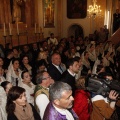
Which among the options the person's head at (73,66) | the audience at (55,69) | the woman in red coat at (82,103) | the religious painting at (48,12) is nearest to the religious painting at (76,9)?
the religious painting at (48,12)

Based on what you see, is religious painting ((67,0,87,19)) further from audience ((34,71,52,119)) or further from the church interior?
audience ((34,71,52,119))

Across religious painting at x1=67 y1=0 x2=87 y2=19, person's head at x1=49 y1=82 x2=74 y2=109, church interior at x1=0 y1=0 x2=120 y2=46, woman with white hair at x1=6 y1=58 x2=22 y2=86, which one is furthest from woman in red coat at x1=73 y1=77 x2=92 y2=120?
religious painting at x1=67 y1=0 x2=87 y2=19

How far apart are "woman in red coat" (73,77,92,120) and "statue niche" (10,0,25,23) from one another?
7610 mm

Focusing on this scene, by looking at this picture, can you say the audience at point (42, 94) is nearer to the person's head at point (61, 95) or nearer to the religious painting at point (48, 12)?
the person's head at point (61, 95)

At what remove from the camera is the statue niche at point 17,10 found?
9.87 m

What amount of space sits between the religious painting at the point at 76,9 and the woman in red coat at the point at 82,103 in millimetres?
12794

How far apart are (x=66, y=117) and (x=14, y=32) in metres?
8.40

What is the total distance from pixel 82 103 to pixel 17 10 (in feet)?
28.0

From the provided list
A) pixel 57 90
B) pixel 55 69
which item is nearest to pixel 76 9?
pixel 55 69

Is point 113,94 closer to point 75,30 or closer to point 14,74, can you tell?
point 14,74

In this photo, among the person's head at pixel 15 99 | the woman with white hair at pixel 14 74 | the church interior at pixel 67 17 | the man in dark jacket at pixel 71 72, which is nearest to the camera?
the person's head at pixel 15 99

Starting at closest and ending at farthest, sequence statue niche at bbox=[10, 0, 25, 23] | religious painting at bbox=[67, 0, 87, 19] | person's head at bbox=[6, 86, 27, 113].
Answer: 1. person's head at bbox=[6, 86, 27, 113]
2. statue niche at bbox=[10, 0, 25, 23]
3. religious painting at bbox=[67, 0, 87, 19]

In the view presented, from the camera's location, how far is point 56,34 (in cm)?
1509

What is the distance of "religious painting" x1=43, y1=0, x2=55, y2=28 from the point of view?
43.5 feet
